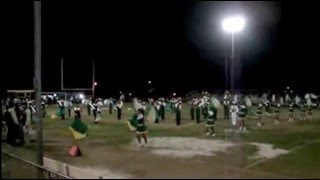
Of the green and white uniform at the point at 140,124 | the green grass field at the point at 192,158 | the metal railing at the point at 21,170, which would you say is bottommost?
the green grass field at the point at 192,158

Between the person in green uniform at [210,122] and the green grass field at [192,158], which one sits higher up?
the person in green uniform at [210,122]

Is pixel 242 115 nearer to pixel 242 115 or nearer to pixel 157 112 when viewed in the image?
pixel 242 115

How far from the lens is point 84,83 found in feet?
291

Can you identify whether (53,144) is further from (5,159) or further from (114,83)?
(114,83)

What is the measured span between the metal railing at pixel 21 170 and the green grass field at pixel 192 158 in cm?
239

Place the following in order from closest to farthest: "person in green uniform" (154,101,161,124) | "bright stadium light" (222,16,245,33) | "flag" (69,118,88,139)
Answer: "bright stadium light" (222,16,245,33) < "flag" (69,118,88,139) < "person in green uniform" (154,101,161,124)

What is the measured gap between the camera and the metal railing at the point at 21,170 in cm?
1199

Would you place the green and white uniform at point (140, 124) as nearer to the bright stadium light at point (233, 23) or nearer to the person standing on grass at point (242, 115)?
the bright stadium light at point (233, 23)

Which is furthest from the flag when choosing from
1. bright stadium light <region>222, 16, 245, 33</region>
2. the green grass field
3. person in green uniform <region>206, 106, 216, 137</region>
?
bright stadium light <region>222, 16, 245, 33</region>

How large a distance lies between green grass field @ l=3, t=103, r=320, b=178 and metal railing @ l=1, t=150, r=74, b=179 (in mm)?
2391

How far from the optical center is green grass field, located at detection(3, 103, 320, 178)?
1600 centimetres

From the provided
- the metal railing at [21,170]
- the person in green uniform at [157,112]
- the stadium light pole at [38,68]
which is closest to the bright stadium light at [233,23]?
the stadium light pole at [38,68]

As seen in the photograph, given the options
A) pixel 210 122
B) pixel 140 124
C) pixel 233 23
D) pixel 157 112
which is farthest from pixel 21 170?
pixel 157 112

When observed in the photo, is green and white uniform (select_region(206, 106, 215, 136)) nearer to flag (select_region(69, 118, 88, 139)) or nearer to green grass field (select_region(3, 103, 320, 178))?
green grass field (select_region(3, 103, 320, 178))
